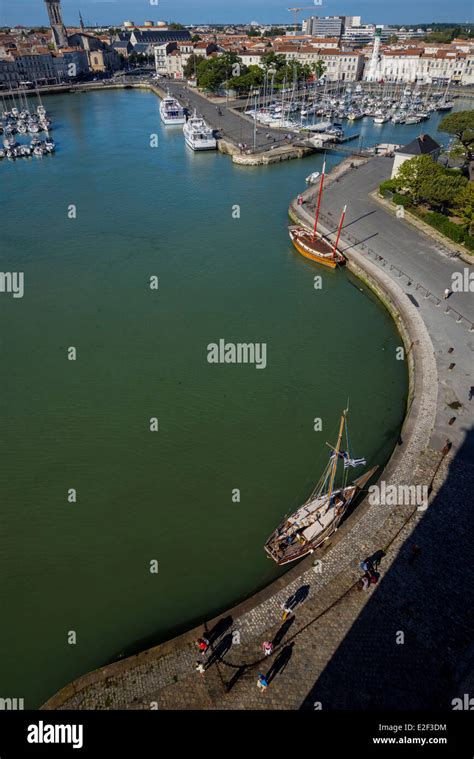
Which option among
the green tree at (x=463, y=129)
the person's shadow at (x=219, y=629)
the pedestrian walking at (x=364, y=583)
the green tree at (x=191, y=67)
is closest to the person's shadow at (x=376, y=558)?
the pedestrian walking at (x=364, y=583)

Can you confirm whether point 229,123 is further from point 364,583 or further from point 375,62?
point 364,583

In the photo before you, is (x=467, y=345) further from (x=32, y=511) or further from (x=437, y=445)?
(x=32, y=511)

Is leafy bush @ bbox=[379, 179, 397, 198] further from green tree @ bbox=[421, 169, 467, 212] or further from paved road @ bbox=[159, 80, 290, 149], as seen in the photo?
paved road @ bbox=[159, 80, 290, 149]

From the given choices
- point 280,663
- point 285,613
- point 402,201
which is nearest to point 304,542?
point 285,613

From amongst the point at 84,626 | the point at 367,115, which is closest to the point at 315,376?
the point at 84,626

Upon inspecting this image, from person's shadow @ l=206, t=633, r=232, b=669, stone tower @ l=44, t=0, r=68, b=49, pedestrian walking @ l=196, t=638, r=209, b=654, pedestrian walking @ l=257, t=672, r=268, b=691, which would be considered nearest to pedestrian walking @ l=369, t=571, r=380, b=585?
pedestrian walking @ l=257, t=672, r=268, b=691

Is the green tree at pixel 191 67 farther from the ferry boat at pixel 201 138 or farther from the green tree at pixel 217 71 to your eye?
the ferry boat at pixel 201 138
